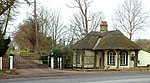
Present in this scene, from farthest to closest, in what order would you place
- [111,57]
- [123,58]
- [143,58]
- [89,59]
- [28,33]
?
[28,33]
[143,58]
[89,59]
[123,58]
[111,57]

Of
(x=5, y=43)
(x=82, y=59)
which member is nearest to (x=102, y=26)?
(x=82, y=59)

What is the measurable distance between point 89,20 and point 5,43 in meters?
21.5

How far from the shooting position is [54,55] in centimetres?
3800

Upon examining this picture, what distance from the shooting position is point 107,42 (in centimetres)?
4081

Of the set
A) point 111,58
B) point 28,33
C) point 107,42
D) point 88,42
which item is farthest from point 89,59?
point 28,33

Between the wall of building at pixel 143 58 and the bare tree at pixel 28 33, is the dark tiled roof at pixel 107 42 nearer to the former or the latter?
the wall of building at pixel 143 58

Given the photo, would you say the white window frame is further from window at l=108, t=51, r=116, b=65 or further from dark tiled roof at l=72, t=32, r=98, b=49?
dark tiled roof at l=72, t=32, r=98, b=49

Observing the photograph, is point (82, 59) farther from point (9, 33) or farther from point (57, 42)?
point (57, 42)

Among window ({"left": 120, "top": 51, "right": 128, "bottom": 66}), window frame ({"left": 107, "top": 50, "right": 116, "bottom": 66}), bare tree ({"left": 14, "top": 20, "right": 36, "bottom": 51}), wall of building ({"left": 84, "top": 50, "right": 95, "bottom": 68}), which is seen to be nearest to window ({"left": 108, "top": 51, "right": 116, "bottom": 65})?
window frame ({"left": 107, "top": 50, "right": 116, "bottom": 66})

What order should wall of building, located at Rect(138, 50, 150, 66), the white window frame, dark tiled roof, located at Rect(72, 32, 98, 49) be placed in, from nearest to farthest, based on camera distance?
the white window frame < dark tiled roof, located at Rect(72, 32, 98, 49) < wall of building, located at Rect(138, 50, 150, 66)

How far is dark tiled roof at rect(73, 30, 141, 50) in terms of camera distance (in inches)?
1581

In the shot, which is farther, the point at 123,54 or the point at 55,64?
the point at 123,54

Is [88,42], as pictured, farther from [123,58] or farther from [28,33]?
[28,33]

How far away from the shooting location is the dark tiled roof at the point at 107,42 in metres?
40.2
